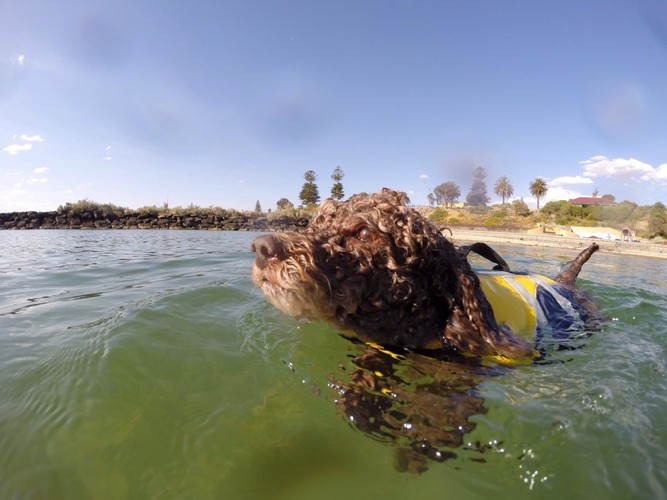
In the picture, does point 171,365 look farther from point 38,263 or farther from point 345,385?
point 38,263

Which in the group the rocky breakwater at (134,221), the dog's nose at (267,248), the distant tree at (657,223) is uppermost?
the rocky breakwater at (134,221)

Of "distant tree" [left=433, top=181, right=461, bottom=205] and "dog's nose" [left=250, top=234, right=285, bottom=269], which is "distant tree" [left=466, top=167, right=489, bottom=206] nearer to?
"distant tree" [left=433, top=181, right=461, bottom=205]

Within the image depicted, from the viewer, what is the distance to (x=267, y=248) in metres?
2.53

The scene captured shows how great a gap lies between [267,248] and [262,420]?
4.00ft

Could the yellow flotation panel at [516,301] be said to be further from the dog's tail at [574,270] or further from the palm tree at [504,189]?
the palm tree at [504,189]

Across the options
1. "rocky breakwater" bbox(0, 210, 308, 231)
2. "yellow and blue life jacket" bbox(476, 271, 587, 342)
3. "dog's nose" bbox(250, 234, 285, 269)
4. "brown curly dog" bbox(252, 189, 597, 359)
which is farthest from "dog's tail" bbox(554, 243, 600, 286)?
"rocky breakwater" bbox(0, 210, 308, 231)

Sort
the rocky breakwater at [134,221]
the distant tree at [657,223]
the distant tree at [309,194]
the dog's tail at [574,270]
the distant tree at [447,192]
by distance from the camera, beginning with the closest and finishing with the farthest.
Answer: the dog's tail at [574,270] → the rocky breakwater at [134,221] → the distant tree at [657,223] → the distant tree at [309,194] → the distant tree at [447,192]

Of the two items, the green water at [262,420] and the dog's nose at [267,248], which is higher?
the dog's nose at [267,248]

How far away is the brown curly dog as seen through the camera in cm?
258

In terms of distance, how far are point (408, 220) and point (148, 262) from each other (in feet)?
29.0

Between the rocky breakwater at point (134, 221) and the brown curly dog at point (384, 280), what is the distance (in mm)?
19845

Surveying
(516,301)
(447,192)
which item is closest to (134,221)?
(516,301)

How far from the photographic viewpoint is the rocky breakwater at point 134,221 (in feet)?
95.3

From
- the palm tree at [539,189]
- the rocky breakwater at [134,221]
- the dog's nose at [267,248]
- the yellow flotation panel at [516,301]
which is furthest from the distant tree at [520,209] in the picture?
the dog's nose at [267,248]
